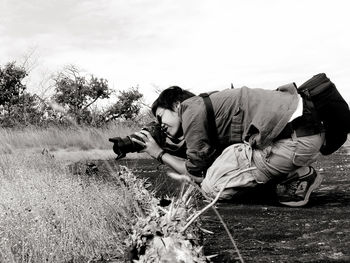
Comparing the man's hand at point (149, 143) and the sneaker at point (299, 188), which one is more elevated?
the man's hand at point (149, 143)

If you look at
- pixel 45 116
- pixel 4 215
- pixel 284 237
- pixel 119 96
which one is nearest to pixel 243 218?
pixel 284 237

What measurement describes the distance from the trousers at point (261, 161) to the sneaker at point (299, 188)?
92mm

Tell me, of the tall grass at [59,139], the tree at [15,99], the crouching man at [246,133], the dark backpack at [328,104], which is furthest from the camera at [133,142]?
the tree at [15,99]

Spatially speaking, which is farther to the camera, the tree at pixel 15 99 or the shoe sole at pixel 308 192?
the tree at pixel 15 99

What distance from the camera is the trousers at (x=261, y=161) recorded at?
11.2ft

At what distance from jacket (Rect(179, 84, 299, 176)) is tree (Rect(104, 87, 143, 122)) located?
16858 mm

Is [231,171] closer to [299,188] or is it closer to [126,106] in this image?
[299,188]

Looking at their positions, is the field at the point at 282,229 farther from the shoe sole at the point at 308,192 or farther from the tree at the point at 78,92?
the tree at the point at 78,92

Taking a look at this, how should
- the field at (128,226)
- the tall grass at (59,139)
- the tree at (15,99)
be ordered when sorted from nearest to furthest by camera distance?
the field at (128,226) → the tall grass at (59,139) → the tree at (15,99)

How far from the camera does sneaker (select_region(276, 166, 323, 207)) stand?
376 centimetres

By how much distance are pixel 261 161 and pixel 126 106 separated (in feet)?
57.0

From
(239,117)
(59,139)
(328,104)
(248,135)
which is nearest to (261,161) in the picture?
(248,135)

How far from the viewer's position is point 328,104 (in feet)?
10.9

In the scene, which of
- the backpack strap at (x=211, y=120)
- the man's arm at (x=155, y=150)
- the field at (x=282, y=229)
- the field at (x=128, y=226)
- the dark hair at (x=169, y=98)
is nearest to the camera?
the field at (x=282, y=229)
